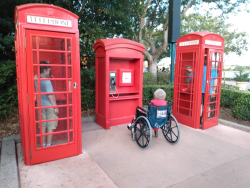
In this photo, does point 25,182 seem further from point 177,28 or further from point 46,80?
point 177,28

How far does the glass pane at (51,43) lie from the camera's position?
10.2ft

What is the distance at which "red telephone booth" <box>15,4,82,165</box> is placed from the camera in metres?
2.95

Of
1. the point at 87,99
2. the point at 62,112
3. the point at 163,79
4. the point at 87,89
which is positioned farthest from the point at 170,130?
the point at 163,79

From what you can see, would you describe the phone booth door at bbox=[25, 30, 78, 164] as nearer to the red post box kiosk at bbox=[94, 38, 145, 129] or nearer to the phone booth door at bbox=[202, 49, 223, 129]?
the red post box kiosk at bbox=[94, 38, 145, 129]

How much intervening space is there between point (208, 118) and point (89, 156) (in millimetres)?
3478

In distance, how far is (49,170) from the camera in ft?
10.1

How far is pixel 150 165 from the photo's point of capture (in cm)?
332

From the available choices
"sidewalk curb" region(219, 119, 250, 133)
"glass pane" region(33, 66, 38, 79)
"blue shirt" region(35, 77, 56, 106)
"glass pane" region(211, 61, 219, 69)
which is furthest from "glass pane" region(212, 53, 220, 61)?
"glass pane" region(33, 66, 38, 79)

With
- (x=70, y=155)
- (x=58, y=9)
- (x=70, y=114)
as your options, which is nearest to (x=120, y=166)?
(x=70, y=155)

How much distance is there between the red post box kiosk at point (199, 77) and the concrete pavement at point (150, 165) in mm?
857

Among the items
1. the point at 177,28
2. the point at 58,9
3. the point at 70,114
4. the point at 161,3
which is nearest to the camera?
the point at 58,9

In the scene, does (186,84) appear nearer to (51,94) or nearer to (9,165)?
(51,94)

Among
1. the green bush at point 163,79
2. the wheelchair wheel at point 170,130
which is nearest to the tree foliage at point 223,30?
the green bush at point 163,79

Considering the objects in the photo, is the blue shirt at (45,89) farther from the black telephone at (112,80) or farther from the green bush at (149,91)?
the green bush at (149,91)
